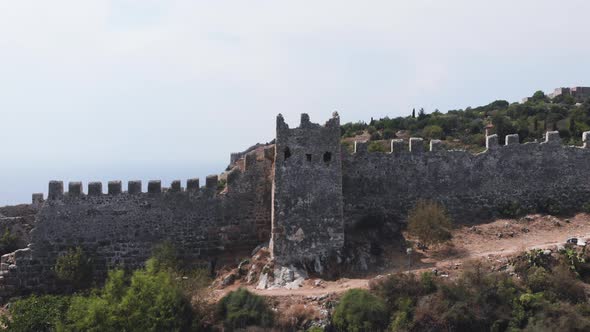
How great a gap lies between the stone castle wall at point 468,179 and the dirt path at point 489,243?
0.74 m

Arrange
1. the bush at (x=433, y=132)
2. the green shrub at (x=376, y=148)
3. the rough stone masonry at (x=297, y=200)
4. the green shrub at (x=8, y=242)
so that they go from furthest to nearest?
the bush at (x=433, y=132) < the green shrub at (x=376, y=148) < the green shrub at (x=8, y=242) < the rough stone masonry at (x=297, y=200)

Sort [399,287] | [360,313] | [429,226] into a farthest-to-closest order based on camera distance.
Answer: [429,226], [399,287], [360,313]

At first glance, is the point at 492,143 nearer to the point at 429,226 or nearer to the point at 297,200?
the point at 429,226

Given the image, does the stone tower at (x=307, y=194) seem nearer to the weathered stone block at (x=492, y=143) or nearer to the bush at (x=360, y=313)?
the bush at (x=360, y=313)

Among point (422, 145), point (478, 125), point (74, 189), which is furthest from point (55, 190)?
point (478, 125)

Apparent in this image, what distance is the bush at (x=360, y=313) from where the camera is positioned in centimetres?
2173

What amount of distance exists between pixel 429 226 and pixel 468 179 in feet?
11.8

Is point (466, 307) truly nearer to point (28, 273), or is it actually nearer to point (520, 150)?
point (520, 150)

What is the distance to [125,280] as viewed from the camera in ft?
82.4

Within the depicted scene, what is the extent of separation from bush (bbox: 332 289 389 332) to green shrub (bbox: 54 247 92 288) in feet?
30.3

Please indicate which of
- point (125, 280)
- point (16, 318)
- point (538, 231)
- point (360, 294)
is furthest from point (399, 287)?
point (16, 318)

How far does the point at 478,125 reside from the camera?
42.5m

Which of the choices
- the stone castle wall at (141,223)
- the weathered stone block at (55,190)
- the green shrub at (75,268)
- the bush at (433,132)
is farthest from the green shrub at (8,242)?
the bush at (433,132)

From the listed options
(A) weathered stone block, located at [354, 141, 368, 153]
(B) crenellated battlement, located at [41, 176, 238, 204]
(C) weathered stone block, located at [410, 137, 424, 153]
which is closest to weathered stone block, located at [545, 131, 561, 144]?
(C) weathered stone block, located at [410, 137, 424, 153]
